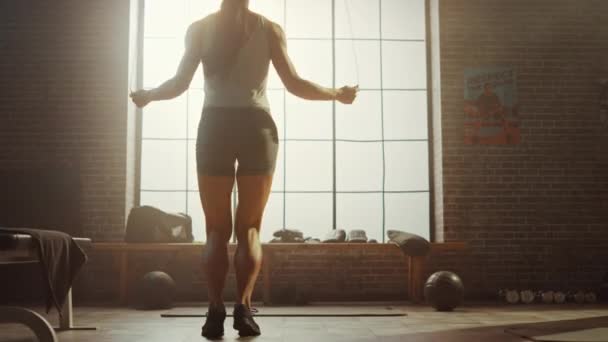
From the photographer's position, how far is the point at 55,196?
A: 554 centimetres

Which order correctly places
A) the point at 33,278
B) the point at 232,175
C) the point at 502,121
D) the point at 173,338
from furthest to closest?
the point at 502,121 < the point at 33,278 < the point at 173,338 < the point at 232,175

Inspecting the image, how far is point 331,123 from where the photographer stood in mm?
5957

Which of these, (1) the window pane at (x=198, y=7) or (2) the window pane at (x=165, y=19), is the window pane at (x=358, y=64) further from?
(2) the window pane at (x=165, y=19)

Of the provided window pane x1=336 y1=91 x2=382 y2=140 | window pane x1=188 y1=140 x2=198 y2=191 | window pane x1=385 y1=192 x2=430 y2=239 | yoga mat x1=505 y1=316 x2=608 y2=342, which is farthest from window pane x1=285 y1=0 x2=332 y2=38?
yoga mat x1=505 y1=316 x2=608 y2=342

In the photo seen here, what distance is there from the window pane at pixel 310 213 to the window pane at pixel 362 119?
0.62 meters

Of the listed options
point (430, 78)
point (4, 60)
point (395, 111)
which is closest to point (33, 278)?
point (4, 60)

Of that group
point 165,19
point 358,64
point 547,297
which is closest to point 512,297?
point 547,297

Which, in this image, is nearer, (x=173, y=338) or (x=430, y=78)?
(x=173, y=338)

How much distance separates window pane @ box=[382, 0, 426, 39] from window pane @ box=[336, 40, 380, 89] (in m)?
0.23

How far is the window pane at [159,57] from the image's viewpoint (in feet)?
19.7

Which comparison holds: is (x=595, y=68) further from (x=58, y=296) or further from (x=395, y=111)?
(x=58, y=296)

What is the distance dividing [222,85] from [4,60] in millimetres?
3856

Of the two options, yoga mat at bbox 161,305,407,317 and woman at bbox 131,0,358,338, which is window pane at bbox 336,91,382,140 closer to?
yoga mat at bbox 161,305,407,317

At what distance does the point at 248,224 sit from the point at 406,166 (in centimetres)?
350
